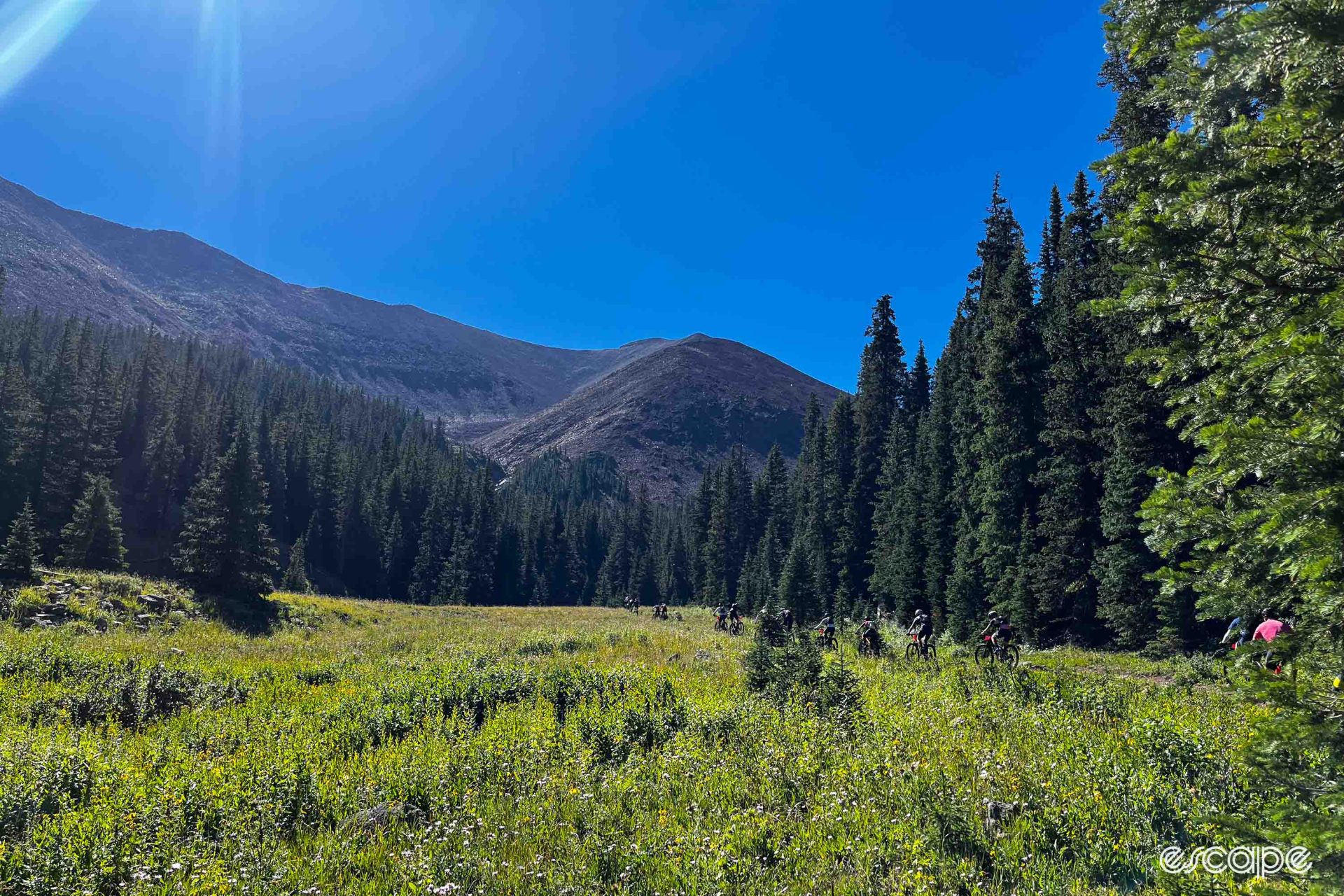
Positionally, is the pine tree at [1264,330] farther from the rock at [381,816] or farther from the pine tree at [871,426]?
the pine tree at [871,426]

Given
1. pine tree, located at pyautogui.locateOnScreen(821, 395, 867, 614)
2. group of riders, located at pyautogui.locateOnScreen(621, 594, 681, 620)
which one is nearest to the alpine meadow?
group of riders, located at pyautogui.locateOnScreen(621, 594, 681, 620)

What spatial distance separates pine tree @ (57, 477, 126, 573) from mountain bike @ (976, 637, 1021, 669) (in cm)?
4602

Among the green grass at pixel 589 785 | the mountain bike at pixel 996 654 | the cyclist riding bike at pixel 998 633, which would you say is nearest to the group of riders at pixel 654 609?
the mountain bike at pixel 996 654

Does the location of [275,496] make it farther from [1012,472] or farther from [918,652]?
[918,652]

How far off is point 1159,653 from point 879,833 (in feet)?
68.7

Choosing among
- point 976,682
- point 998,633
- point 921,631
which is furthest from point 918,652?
point 976,682

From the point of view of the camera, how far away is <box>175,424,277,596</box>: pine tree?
3112 cm

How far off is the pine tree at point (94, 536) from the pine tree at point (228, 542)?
10.2 metres

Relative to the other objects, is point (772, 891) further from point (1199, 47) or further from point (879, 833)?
point (1199, 47)

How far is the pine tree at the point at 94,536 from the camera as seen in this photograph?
→ 37406mm

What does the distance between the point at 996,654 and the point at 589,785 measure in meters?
13.7

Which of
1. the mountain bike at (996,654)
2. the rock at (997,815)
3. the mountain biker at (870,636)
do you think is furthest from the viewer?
the mountain biker at (870,636)

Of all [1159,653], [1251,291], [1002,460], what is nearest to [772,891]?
[1251,291]

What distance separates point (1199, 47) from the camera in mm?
4621
